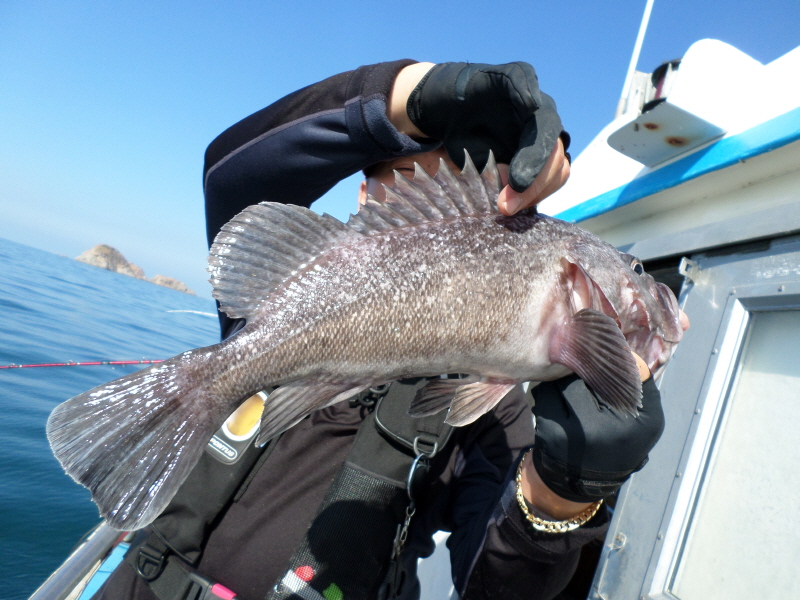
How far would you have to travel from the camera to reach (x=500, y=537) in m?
1.65

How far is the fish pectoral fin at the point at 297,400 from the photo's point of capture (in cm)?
123

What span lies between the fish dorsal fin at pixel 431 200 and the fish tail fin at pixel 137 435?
0.68m

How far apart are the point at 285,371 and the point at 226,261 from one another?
38 cm

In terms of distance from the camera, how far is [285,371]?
4.17ft

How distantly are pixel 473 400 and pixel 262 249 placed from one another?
2.74ft

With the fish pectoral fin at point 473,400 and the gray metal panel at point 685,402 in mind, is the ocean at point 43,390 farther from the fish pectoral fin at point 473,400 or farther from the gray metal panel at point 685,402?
the gray metal panel at point 685,402

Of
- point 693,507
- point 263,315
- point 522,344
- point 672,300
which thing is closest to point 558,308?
point 522,344

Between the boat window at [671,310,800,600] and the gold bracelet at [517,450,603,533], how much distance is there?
2.28 feet

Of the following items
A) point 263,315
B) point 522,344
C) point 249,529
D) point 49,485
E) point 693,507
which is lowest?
point 49,485

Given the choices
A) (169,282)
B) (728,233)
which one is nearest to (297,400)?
(728,233)

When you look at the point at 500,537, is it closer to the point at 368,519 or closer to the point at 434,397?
the point at 368,519

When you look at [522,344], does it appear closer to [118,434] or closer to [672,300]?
[672,300]

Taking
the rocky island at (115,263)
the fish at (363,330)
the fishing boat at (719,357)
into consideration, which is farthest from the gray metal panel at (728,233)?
the rocky island at (115,263)

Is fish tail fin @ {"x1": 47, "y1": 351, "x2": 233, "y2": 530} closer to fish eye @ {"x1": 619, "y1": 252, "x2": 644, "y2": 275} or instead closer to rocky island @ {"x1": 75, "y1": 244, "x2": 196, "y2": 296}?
fish eye @ {"x1": 619, "y1": 252, "x2": 644, "y2": 275}
